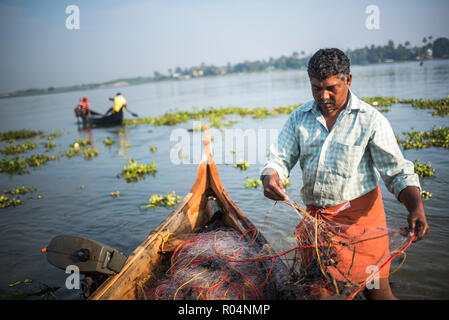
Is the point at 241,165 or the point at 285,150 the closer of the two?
the point at 285,150

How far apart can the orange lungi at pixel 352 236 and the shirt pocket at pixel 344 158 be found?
10.4 inches

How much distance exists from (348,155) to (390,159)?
0.28 metres

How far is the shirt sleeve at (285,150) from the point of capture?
103 inches

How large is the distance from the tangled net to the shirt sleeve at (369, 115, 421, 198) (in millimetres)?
345

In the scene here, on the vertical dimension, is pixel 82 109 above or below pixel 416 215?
above

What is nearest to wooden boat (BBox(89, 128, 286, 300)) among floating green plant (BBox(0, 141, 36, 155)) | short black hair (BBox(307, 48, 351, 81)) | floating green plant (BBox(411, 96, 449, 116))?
short black hair (BBox(307, 48, 351, 81))

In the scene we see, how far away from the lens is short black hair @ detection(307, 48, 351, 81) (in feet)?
7.17

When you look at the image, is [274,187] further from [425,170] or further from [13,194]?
[13,194]

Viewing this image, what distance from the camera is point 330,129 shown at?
2.41m

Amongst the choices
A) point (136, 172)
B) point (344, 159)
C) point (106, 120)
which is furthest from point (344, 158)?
point (106, 120)

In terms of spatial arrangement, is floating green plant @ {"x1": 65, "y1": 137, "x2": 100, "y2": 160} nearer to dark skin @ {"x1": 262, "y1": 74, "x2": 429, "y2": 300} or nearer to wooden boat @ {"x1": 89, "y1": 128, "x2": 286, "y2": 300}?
wooden boat @ {"x1": 89, "y1": 128, "x2": 286, "y2": 300}

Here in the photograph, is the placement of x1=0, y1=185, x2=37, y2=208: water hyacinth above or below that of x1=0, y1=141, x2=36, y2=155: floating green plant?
below
